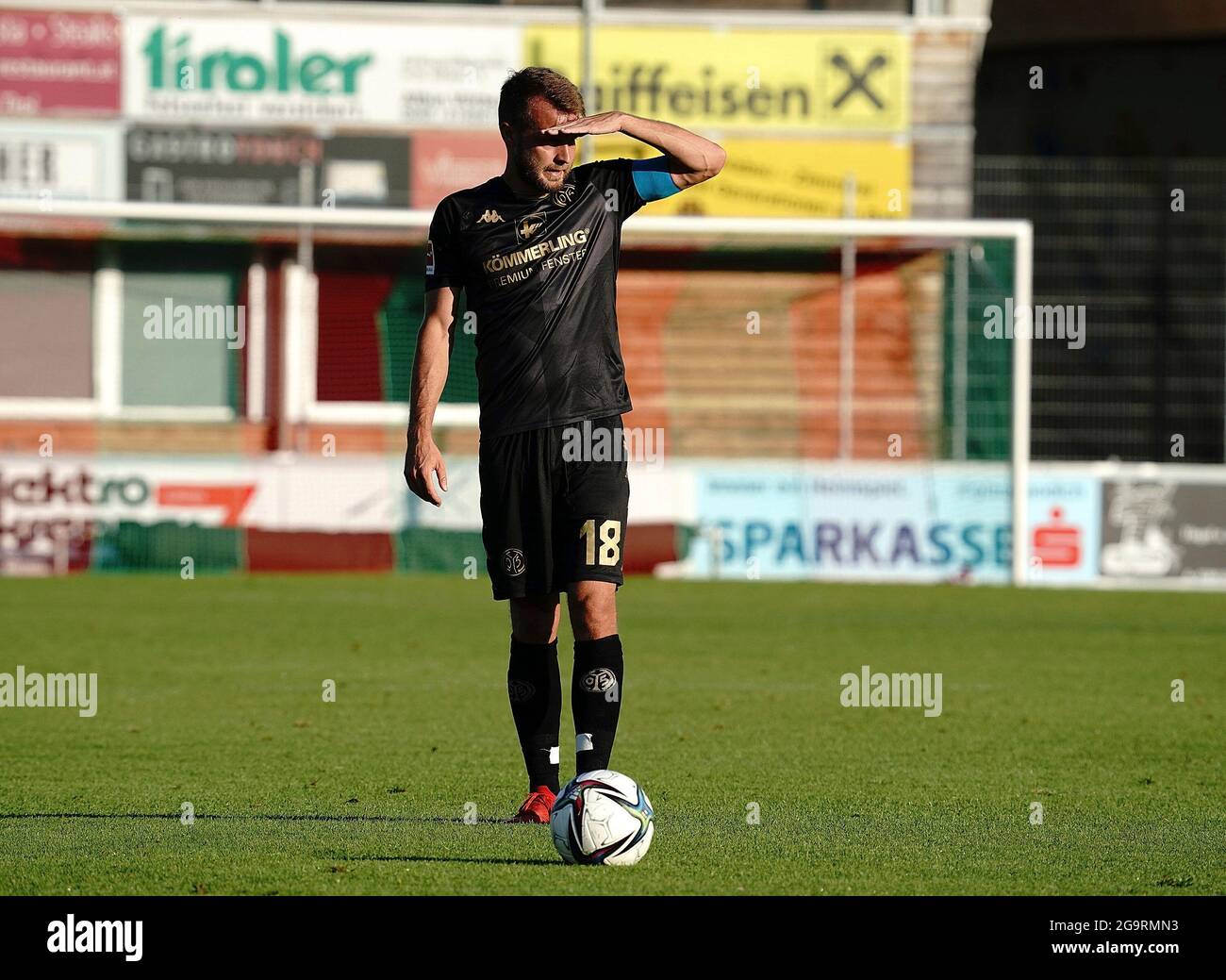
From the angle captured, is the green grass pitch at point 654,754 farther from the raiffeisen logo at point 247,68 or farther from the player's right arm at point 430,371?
the raiffeisen logo at point 247,68

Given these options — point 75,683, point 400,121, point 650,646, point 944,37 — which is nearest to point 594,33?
point 400,121

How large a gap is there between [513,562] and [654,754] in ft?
6.72

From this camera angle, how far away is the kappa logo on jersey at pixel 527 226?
5727 millimetres

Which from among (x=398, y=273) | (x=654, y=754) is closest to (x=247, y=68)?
(x=398, y=273)

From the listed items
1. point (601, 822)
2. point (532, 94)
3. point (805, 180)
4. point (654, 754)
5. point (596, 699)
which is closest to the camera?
point (601, 822)

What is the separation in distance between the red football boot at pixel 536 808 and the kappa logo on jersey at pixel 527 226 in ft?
5.12

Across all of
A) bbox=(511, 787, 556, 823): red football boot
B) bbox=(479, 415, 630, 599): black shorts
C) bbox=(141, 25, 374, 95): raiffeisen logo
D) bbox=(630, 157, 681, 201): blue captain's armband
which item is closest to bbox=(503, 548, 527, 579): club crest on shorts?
bbox=(479, 415, 630, 599): black shorts

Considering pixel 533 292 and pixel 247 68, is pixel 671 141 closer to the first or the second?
pixel 533 292

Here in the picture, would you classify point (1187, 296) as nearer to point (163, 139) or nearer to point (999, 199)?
point (999, 199)

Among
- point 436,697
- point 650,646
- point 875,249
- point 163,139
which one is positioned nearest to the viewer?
point 436,697

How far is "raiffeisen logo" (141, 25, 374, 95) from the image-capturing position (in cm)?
2116

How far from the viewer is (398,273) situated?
18.7 m

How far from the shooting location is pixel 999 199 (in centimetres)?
1931

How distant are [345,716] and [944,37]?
49.1 feet
